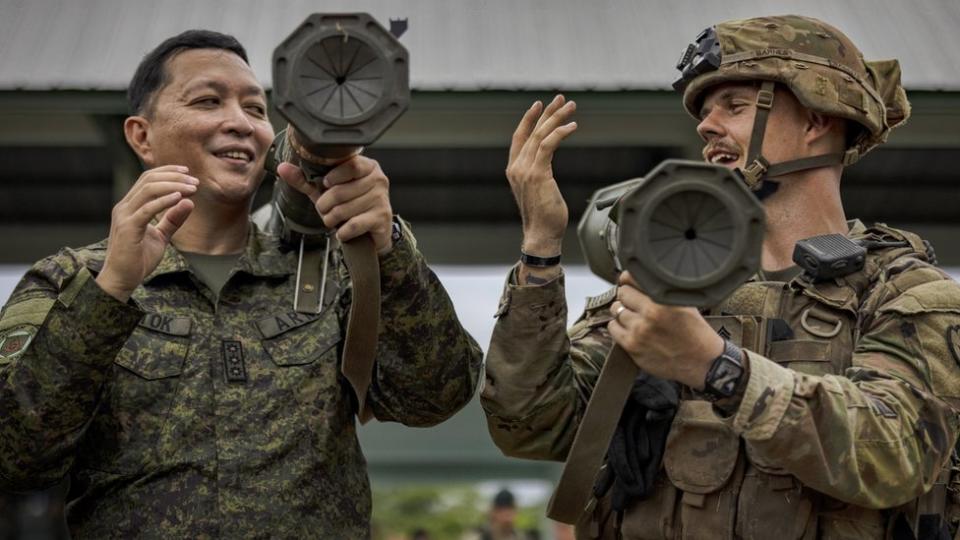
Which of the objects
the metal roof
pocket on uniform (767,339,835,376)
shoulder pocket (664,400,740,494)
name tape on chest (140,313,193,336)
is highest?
the metal roof

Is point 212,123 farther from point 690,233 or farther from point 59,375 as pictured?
point 690,233

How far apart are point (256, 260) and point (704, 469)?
1258mm

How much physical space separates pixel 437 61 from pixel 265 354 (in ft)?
12.5

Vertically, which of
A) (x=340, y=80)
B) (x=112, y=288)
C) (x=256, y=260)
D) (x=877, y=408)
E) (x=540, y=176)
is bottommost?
(x=877, y=408)

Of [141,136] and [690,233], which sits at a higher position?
[141,136]

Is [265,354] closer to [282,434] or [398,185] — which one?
[282,434]

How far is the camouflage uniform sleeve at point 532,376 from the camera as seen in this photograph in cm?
379

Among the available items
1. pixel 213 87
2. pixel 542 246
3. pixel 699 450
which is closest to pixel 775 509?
pixel 699 450

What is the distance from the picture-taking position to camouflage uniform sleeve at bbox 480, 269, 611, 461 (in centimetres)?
379

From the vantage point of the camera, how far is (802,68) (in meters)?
4.03

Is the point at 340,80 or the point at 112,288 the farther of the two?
the point at 112,288

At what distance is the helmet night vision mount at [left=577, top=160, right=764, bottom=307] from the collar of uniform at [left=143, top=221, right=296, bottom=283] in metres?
1.21

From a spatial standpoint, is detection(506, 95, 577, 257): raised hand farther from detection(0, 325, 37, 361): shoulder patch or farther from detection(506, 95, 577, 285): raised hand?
detection(0, 325, 37, 361): shoulder patch

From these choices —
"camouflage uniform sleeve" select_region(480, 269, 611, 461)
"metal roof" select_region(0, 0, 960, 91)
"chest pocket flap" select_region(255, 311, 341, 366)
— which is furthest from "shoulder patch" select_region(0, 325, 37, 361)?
"metal roof" select_region(0, 0, 960, 91)
